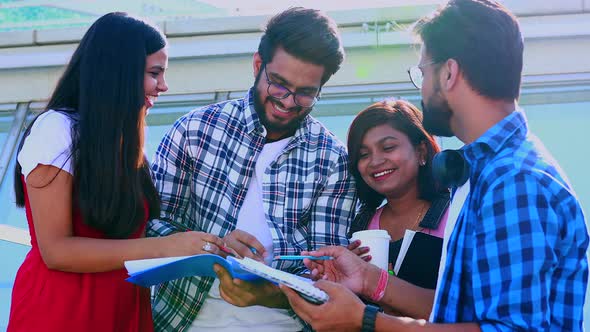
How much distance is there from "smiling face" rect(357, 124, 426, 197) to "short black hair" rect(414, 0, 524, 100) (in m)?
0.82

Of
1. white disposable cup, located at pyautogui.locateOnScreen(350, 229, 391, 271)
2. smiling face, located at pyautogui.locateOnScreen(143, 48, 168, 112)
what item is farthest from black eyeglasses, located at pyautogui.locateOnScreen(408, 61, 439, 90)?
smiling face, located at pyautogui.locateOnScreen(143, 48, 168, 112)

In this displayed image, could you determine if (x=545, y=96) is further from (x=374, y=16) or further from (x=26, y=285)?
(x=26, y=285)

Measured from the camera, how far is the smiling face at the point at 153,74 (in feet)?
8.23

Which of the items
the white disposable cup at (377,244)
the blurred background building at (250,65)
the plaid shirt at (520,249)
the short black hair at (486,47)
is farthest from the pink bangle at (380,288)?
the blurred background building at (250,65)

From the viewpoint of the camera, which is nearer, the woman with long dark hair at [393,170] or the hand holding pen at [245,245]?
the hand holding pen at [245,245]

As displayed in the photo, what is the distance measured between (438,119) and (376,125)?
2.69ft

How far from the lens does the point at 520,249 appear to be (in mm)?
1721

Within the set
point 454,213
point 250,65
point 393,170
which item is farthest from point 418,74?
point 250,65

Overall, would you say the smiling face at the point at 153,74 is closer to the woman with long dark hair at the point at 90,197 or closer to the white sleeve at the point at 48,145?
the woman with long dark hair at the point at 90,197

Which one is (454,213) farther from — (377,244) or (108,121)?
(108,121)

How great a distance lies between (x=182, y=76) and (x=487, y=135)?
Answer: 4649 millimetres

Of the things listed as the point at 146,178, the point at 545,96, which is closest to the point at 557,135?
the point at 545,96

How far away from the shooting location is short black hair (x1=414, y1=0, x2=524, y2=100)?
197 cm

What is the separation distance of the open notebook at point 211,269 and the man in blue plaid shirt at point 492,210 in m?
0.06
